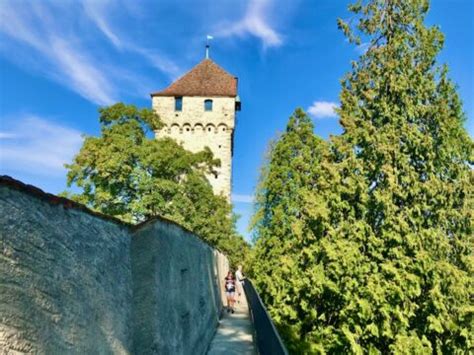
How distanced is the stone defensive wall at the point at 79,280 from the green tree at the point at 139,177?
18.3 metres

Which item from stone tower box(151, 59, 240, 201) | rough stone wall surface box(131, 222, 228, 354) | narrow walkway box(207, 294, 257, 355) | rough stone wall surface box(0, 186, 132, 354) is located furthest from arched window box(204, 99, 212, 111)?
rough stone wall surface box(0, 186, 132, 354)

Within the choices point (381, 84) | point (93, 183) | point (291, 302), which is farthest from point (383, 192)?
point (93, 183)

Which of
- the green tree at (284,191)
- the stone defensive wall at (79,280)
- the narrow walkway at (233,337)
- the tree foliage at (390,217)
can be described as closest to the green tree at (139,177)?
the green tree at (284,191)

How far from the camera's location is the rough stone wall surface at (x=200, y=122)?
37875 millimetres

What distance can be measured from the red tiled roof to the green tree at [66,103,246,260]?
9.62 m

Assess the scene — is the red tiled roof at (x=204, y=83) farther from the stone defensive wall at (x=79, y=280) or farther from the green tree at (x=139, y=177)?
the stone defensive wall at (x=79, y=280)

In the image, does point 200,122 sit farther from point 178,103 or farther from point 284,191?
point 284,191

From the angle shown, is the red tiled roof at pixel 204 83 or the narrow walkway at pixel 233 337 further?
the red tiled roof at pixel 204 83

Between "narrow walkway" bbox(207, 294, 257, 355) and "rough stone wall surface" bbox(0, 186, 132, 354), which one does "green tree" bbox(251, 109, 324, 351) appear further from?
"rough stone wall surface" bbox(0, 186, 132, 354)

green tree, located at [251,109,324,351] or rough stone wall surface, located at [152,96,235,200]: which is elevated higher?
rough stone wall surface, located at [152,96,235,200]

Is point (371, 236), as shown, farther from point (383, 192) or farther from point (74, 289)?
point (74, 289)

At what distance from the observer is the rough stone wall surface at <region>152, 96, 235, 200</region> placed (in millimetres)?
37875

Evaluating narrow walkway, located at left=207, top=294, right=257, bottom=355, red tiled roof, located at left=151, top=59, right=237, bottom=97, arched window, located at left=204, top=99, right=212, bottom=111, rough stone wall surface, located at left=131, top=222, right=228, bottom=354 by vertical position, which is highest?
red tiled roof, located at left=151, top=59, right=237, bottom=97

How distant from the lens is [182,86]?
38875 millimetres
